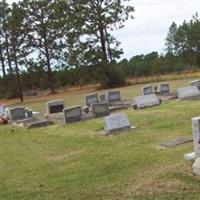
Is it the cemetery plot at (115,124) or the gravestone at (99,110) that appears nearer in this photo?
the cemetery plot at (115,124)

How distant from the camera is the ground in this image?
7.41m

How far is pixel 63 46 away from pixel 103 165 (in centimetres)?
4578

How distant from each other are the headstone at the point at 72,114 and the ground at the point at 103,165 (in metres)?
2.39

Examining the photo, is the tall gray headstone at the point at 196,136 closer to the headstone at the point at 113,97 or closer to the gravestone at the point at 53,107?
the gravestone at the point at 53,107

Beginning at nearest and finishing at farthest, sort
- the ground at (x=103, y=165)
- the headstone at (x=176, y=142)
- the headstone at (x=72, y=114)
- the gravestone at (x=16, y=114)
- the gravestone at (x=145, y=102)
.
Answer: the ground at (x=103, y=165), the headstone at (x=176, y=142), the headstone at (x=72, y=114), the gravestone at (x=145, y=102), the gravestone at (x=16, y=114)

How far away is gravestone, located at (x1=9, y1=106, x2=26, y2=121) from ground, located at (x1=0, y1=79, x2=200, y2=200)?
22.2 ft

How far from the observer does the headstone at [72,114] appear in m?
17.6

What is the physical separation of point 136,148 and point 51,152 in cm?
236

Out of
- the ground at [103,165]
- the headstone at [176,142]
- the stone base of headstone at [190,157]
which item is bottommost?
the ground at [103,165]

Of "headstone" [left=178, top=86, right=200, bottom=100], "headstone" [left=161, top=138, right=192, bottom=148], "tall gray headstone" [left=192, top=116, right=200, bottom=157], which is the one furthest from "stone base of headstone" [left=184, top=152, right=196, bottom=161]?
"headstone" [left=178, top=86, right=200, bottom=100]

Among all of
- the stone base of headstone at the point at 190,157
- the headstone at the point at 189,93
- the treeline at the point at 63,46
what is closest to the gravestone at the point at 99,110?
the headstone at the point at 189,93

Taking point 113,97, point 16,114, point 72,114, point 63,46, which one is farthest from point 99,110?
point 63,46

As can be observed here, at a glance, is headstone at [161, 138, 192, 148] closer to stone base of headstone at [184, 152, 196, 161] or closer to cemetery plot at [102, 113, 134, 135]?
stone base of headstone at [184, 152, 196, 161]

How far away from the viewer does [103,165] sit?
9.34m
